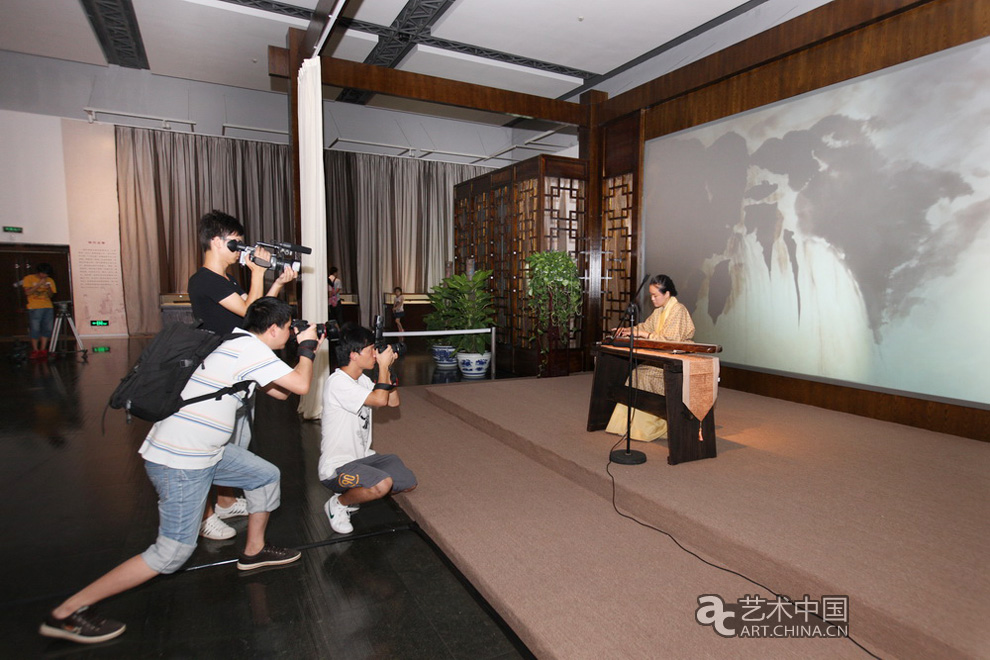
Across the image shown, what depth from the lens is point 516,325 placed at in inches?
297

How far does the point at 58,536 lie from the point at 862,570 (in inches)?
138

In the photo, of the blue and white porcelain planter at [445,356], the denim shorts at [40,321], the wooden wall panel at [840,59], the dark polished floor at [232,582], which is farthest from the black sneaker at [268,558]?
the denim shorts at [40,321]

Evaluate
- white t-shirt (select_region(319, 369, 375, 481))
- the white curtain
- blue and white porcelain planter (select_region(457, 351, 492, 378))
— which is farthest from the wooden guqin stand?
blue and white porcelain planter (select_region(457, 351, 492, 378))

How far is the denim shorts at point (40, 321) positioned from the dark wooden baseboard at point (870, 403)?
885 centimetres

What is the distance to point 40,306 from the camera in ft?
24.6

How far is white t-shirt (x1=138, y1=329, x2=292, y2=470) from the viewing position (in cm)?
188

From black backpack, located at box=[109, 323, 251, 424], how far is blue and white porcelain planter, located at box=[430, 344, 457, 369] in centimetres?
530

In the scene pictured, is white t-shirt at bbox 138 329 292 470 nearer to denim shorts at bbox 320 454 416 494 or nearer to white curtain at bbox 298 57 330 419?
denim shorts at bbox 320 454 416 494

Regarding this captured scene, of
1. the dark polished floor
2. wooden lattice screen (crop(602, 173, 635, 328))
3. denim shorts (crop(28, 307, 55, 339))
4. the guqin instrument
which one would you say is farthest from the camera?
denim shorts (crop(28, 307, 55, 339))

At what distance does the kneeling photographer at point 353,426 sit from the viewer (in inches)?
101

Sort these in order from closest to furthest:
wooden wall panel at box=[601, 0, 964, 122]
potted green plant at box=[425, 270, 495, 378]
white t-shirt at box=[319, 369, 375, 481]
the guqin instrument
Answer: white t-shirt at box=[319, 369, 375, 481]
the guqin instrument
wooden wall panel at box=[601, 0, 964, 122]
potted green plant at box=[425, 270, 495, 378]

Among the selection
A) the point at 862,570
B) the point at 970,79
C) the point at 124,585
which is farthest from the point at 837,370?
the point at 124,585

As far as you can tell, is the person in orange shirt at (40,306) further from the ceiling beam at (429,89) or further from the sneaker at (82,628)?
the sneaker at (82,628)

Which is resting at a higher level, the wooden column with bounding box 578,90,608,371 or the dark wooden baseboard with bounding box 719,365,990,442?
the wooden column with bounding box 578,90,608,371
